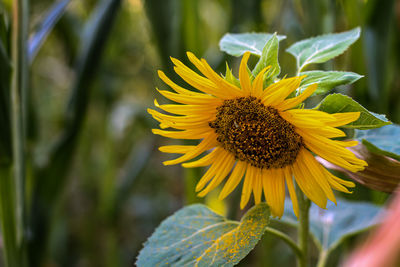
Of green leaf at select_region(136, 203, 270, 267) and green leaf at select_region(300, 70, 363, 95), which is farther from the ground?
green leaf at select_region(300, 70, 363, 95)

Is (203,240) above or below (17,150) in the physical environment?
below

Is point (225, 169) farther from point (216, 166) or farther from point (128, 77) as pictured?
point (128, 77)

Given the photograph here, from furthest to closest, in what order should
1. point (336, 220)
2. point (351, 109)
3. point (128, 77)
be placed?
point (128, 77)
point (336, 220)
point (351, 109)

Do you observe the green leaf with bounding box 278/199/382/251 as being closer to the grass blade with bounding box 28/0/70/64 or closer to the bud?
the bud

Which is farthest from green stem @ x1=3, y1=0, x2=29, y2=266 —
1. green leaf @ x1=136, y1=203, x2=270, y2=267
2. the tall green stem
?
green leaf @ x1=136, y1=203, x2=270, y2=267

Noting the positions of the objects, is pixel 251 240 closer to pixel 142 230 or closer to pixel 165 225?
pixel 165 225

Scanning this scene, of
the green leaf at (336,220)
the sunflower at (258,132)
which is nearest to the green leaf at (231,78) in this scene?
the sunflower at (258,132)

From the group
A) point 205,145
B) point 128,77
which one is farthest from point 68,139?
point 128,77

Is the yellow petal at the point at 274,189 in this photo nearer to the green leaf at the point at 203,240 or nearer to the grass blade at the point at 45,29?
the green leaf at the point at 203,240

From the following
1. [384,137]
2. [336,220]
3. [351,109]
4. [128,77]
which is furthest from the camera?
[128,77]
